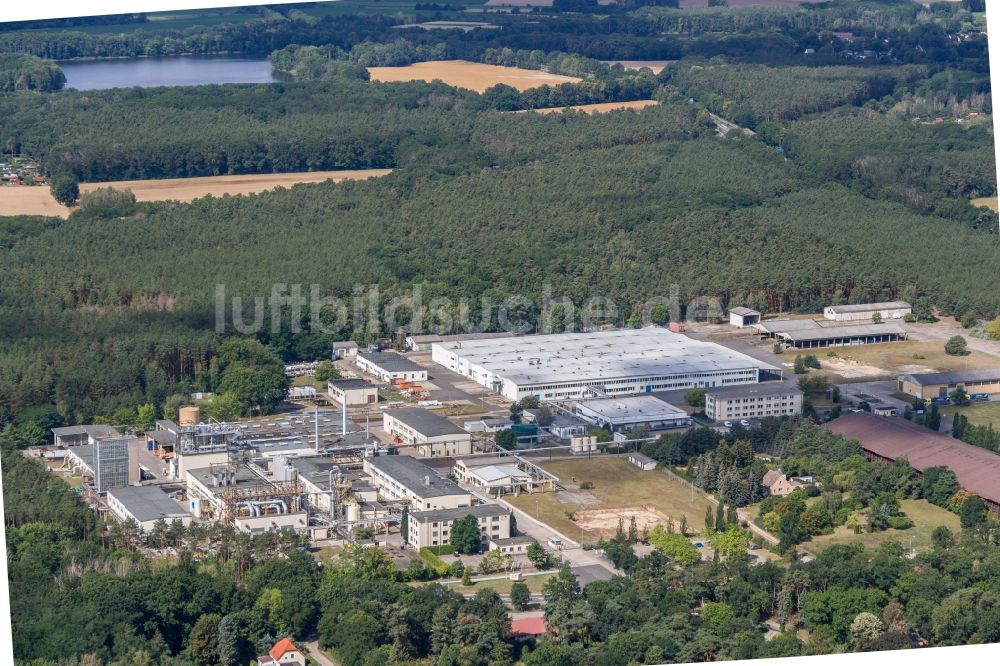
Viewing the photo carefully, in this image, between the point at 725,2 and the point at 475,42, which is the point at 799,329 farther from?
the point at 725,2

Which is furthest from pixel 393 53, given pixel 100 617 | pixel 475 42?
pixel 100 617

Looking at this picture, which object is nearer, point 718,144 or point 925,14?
point 718,144

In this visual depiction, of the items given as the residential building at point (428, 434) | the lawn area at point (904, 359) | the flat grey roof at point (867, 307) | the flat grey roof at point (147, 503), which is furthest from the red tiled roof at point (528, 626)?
the flat grey roof at point (867, 307)

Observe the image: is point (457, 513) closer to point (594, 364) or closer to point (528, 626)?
point (528, 626)

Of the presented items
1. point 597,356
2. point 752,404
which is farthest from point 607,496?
point 597,356

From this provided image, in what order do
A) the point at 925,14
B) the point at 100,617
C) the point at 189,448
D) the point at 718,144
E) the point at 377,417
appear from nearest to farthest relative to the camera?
the point at 100,617 < the point at 189,448 < the point at 377,417 < the point at 718,144 < the point at 925,14

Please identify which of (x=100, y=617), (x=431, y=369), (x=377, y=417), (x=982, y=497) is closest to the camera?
(x=100, y=617)
